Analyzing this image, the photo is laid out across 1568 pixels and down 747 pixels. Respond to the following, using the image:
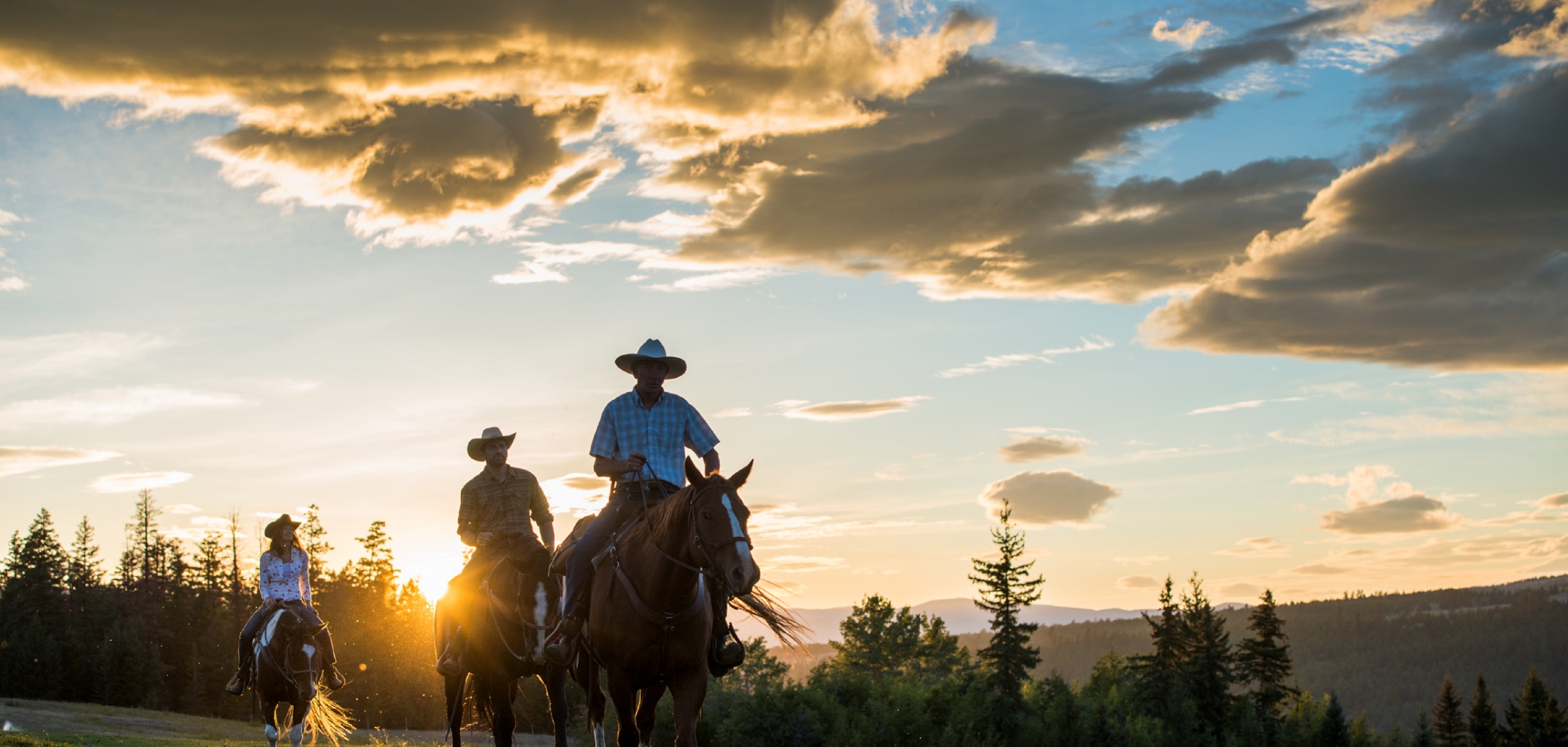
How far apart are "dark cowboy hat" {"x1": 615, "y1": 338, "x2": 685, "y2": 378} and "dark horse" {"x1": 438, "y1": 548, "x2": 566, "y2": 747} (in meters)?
2.76

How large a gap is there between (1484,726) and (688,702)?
175523 millimetres

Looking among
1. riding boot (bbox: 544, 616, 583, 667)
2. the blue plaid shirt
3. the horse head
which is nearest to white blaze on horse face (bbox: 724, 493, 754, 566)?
the horse head

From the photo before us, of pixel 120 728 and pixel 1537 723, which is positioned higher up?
pixel 120 728

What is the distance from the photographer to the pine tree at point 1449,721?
514ft

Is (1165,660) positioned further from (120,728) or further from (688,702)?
(688,702)

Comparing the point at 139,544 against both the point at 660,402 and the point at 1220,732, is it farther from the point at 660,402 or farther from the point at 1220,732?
the point at 660,402

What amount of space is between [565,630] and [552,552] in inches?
85.6

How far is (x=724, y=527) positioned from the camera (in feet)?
30.6

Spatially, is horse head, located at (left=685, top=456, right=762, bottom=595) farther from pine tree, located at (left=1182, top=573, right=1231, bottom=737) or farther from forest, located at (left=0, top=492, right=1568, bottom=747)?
pine tree, located at (left=1182, top=573, right=1231, bottom=737)

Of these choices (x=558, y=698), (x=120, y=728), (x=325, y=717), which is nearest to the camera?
(x=558, y=698)

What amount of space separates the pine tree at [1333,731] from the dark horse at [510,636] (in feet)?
408

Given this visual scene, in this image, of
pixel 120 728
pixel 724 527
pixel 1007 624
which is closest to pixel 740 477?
pixel 724 527

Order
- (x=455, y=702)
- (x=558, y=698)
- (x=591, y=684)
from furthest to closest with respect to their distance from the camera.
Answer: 1. (x=455, y=702)
2. (x=558, y=698)
3. (x=591, y=684)

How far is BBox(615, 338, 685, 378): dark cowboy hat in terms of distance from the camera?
462 inches
